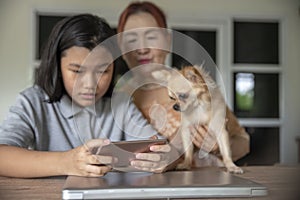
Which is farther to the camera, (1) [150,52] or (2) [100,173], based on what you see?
(1) [150,52]

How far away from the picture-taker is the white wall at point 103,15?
Answer: 7.59ft

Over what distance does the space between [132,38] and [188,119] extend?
9.9 inches

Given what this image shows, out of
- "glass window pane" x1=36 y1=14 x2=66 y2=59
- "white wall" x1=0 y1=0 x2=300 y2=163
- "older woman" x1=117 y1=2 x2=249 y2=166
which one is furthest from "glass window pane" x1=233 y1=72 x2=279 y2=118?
"older woman" x1=117 y1=2 x2=249 y2=166

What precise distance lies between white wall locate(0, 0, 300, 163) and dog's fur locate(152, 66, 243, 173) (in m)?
1.61

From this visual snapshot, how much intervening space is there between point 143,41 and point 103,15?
1.44m

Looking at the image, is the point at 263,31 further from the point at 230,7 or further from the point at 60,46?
the point at 60,46

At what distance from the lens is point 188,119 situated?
77 centimetres

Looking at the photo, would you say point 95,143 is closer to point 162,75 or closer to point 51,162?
point 51,162

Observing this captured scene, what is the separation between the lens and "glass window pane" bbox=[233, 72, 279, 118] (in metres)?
2.50

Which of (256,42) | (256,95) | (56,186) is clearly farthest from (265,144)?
(56,186)

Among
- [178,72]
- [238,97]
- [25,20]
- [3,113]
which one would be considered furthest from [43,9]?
[178,72]

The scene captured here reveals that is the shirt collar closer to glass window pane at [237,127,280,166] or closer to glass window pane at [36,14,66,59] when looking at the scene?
glass window pane at [36,14,66,59]

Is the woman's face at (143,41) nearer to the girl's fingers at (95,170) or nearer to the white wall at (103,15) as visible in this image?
the girl's fingers at (95,170)

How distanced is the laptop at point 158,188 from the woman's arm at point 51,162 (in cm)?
4
